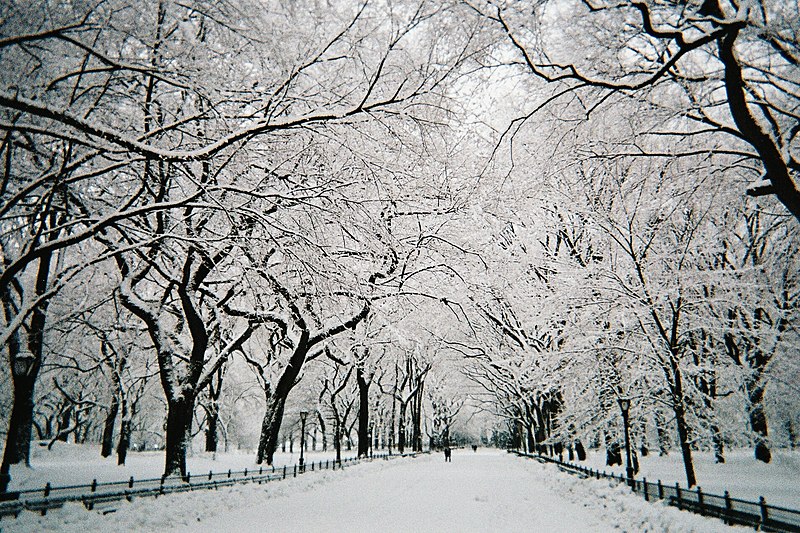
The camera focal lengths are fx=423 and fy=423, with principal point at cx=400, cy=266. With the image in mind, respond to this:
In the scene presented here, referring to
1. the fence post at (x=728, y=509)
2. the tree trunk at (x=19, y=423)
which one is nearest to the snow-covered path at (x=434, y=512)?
the fence post at (x=728, y=509)

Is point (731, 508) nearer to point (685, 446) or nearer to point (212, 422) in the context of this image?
point (685, 446)

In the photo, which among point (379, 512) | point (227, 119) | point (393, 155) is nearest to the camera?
point (227, 119)

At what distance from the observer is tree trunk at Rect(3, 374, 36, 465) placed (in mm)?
11258

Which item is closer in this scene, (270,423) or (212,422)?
(270,423)

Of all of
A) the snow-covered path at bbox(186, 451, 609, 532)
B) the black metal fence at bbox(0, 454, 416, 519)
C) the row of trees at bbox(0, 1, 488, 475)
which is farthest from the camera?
the snow-covered path at bbox(186, 451, 609, 532)

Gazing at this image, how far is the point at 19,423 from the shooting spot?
13914 millimetres

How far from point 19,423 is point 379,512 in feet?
40.4

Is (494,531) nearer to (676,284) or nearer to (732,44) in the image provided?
(676,284)

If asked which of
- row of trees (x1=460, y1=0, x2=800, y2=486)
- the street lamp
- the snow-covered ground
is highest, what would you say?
row of trees (x1=460, y1=0, x2=800, y2=486)

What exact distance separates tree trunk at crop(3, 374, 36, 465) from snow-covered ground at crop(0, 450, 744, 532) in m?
4.45

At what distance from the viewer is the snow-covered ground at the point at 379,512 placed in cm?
838

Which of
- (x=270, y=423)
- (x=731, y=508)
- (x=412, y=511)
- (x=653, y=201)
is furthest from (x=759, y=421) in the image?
(x=270, y=423)

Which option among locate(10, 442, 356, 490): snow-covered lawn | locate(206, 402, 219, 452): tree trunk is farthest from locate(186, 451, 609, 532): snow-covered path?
locate(206, 402, 219, 452): tree trunk

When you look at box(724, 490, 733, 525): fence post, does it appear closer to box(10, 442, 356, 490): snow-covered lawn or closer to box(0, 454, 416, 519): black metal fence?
box(0, 454, 416, 519): black metal fence
